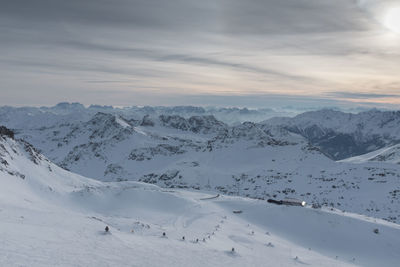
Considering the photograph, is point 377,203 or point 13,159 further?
point 377,203

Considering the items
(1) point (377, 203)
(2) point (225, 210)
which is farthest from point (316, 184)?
(2) point (225, 210)

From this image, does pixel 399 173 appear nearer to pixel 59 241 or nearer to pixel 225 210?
pixel 225 210

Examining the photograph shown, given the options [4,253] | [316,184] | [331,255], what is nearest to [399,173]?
[316,184]

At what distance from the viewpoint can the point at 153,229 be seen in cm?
3444

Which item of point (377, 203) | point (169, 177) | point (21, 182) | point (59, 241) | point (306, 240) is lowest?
point (169, 177)

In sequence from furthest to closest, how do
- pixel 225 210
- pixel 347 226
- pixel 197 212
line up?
pixel 225 210, pixel 197 212, pixel 347 226

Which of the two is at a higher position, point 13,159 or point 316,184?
point 13,159

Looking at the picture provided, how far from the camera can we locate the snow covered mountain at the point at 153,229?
2066cm

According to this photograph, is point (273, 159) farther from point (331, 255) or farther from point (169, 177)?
point (331, 255)

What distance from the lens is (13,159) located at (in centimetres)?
6294

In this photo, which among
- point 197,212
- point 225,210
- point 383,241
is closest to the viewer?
point 383,241

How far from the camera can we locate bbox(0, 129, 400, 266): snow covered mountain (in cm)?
2066

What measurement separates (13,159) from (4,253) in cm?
5342

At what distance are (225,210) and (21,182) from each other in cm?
3686
